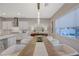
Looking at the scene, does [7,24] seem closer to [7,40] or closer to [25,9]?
[7,40]

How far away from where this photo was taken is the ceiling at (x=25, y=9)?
2.05 meters

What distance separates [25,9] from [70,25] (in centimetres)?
72

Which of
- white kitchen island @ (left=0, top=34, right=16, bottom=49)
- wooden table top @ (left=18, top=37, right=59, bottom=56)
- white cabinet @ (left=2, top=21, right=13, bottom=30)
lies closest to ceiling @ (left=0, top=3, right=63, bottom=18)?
white cabinet @ (left=2, top=21, right=13, bottom=30)

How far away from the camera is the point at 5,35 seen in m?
2.07

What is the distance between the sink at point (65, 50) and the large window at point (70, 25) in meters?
0.17

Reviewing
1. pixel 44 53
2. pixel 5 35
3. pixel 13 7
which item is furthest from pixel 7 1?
pixel 44 53

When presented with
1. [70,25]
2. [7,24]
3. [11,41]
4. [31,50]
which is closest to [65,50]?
[70,25]

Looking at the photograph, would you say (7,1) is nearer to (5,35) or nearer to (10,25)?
(10,25)

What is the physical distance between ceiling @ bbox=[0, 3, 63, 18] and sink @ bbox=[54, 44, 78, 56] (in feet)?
1.67

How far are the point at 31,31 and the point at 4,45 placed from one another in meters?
0.46

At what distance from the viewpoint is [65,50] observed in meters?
2.05

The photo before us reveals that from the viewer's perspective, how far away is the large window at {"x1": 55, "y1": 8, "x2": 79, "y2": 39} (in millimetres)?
2045

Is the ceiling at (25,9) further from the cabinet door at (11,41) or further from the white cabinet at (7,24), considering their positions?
the cabinet door at (11,41)

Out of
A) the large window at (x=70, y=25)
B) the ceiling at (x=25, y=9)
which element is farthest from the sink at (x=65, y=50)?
the ceiling at (x=25, y=9)
